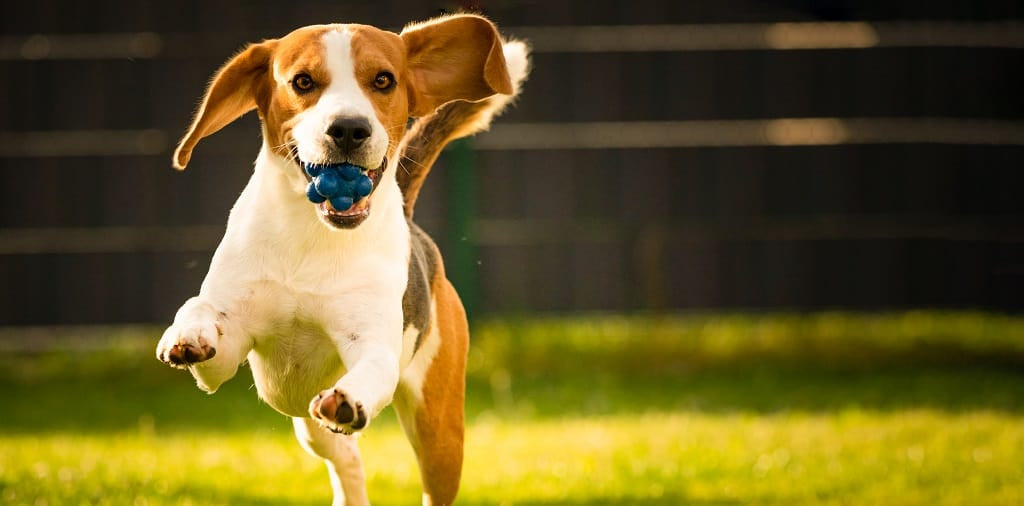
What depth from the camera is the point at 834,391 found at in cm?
873

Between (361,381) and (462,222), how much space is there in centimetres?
618

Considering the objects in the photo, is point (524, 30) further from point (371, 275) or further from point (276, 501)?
point (371, 275)

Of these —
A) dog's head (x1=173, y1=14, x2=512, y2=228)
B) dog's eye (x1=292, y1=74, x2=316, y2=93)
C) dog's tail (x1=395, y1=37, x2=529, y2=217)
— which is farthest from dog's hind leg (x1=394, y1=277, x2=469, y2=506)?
dog's eye (x1=292, y1=74, x2=316, y2=93)

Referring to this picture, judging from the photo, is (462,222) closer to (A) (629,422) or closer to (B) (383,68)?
(A) (629,422)

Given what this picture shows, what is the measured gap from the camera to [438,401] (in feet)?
15.4

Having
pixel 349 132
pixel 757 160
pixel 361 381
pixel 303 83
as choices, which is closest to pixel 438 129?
pixel 303 83

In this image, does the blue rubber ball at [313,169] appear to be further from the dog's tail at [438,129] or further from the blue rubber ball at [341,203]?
the dog's tail at [438,129]

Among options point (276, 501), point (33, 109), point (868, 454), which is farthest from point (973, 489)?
point (33, 109)

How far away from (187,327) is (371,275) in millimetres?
552

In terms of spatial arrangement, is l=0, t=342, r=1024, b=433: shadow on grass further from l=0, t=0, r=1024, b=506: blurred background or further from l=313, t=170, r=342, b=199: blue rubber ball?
l=313, t=170, r=342, b=199: blue rubber ball

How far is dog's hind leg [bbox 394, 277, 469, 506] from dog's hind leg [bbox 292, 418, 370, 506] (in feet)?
0.82

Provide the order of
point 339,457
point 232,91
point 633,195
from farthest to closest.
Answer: point 633,195, point 339,457, point 232,91

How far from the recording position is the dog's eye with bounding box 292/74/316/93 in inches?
151

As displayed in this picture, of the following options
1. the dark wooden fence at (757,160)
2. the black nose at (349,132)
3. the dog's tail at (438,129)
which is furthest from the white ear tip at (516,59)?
the dark wooden fence at (757,160)
